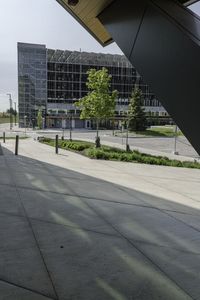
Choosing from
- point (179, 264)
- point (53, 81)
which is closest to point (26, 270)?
point (179, 264)

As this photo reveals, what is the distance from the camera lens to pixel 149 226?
711 centimetres

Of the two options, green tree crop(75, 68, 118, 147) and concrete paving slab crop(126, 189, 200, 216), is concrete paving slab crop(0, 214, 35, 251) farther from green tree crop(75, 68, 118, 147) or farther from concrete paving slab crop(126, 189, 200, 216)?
green tree crop(75, 68, 118, 147)

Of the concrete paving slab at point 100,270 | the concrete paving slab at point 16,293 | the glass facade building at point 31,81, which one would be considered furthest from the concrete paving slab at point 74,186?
the glass facade building at point 31,81

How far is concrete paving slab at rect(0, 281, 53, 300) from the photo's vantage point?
422cm

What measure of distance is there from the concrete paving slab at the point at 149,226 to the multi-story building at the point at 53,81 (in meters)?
75.2

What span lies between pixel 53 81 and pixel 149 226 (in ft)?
271

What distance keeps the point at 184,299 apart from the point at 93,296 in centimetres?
105

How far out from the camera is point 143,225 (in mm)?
7156

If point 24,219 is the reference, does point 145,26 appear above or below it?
above

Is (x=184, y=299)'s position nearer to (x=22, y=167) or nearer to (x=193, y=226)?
(x=193, y=226)

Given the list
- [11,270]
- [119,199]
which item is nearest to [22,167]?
[119,199]

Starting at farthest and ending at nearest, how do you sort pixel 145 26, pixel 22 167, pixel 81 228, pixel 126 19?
pixel 22 167
pixel 81 228
pixel 126 19
pixel 145 26

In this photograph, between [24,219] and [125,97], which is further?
[125,97]

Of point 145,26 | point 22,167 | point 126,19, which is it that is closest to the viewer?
point 145,26
